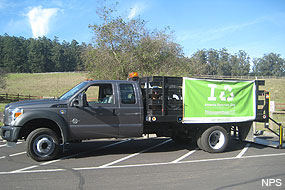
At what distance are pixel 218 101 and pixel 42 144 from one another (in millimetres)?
5099

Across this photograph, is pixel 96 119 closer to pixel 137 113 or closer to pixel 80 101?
pixel 80 101

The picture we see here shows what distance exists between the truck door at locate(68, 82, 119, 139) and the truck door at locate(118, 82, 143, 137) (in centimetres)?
16

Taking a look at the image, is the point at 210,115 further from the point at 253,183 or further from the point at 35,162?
the point at 35,162

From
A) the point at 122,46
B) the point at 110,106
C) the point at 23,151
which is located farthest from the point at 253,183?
the point at 122,46

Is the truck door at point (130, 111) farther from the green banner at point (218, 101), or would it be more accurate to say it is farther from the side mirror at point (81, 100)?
the green banner at point (218, 101)

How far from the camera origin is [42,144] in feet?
21.9

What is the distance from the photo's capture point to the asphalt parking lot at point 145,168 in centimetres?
509

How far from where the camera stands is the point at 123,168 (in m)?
6.20

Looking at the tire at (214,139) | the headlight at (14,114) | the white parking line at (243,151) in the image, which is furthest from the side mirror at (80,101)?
Result: the white parking line at (243,151)

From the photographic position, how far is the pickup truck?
666 cm

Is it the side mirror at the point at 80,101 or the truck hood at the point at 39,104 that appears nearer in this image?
the truck hood at the point at 39,104

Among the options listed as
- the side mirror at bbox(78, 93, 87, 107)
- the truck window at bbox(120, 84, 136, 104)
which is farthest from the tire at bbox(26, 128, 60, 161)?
the truck window at bbox(120, 84, 136, 104)

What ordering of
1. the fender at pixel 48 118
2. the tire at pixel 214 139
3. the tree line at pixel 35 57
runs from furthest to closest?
the tree line at pixel 35 57 < the tire at pixel 214 139 < the fender at pixel 48 118

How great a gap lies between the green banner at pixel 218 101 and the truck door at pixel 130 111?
52.0 inches
